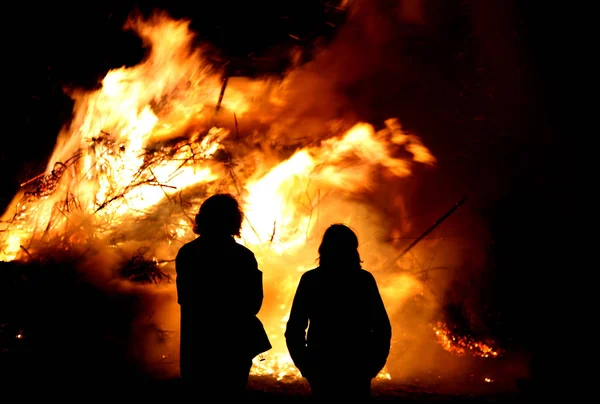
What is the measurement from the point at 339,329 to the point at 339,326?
0.02 m

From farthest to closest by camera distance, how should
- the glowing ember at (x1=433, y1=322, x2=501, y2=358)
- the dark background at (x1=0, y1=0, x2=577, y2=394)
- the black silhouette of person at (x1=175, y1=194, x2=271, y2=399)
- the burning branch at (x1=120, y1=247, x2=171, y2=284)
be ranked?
the dark background at (x1=0, y1=0, x2=577, y2=394)
the glowing ember at (x1=433, y1=322, x2=501, y2=358)
the burning branch at (x1=120, y1=247, x2=171, y2=284)
the black silhouette of person at (x1=175, y1=194, x2=271, y2=399)

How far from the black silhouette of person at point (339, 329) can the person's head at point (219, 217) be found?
665 mm

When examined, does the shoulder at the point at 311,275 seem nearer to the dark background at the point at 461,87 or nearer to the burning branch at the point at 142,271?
the burning branch at the point at 142,271

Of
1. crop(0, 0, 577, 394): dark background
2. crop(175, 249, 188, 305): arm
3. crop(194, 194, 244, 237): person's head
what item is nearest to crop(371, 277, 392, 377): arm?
crop(194, 194, 244, 237): person's head

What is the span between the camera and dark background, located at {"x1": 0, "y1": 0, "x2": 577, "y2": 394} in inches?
256

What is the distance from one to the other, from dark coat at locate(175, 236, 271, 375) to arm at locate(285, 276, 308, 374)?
40 cm

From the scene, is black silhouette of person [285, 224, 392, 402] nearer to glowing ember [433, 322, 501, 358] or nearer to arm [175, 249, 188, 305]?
arm [175, 249, 188, 305]

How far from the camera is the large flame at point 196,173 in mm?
5746

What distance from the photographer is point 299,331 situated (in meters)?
2.49

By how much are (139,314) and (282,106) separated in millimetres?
3843

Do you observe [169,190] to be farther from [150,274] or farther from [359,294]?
[359,294]

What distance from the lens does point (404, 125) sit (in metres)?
7.23

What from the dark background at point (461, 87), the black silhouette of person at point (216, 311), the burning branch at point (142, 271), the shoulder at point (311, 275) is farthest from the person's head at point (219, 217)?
the dark background at point (461, 87)

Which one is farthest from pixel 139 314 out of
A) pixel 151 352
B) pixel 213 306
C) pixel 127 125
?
pixel 213 306
